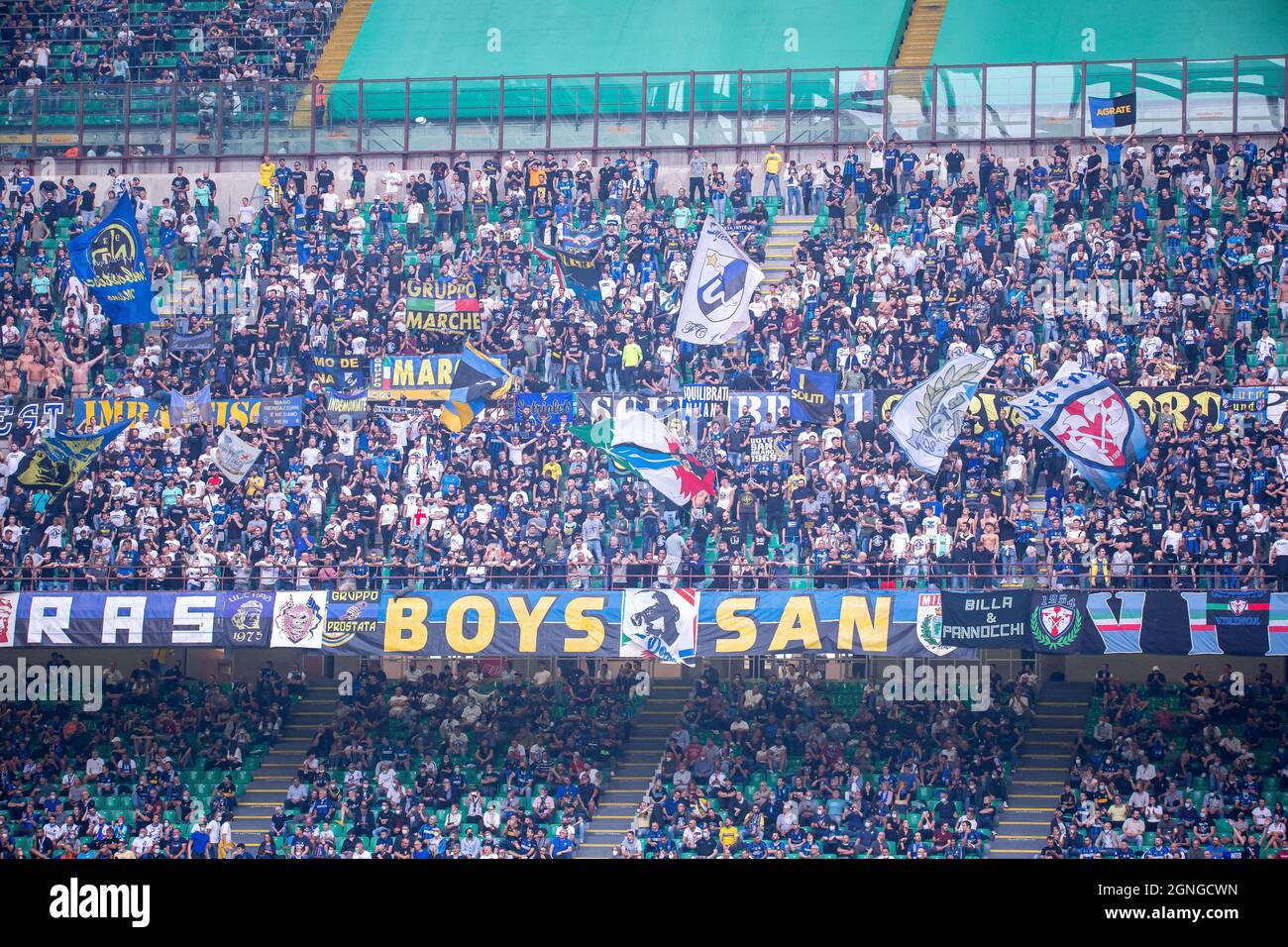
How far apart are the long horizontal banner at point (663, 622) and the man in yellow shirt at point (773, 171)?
13.9 m

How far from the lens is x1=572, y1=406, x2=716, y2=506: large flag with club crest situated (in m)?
34.7

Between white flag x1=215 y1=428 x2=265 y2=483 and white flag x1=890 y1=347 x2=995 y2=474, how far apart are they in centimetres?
1348

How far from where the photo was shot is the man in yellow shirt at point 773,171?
43.0 meters

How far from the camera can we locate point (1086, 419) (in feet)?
110

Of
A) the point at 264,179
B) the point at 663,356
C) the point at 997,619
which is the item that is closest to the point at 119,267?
the point at 264,179

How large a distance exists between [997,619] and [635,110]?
18679mm

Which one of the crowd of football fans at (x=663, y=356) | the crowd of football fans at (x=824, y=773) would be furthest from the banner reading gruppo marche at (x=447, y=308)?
the crowd of football fans at (x=824, y=773)

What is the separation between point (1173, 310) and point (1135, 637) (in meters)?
9.11

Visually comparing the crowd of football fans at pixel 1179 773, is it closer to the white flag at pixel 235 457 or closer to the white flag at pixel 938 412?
the white flag at pixel 938 412

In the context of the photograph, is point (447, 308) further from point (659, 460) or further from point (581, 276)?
point (659, 460)

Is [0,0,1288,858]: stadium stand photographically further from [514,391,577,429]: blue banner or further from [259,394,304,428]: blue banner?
[259,394,304,428]: blue banner
